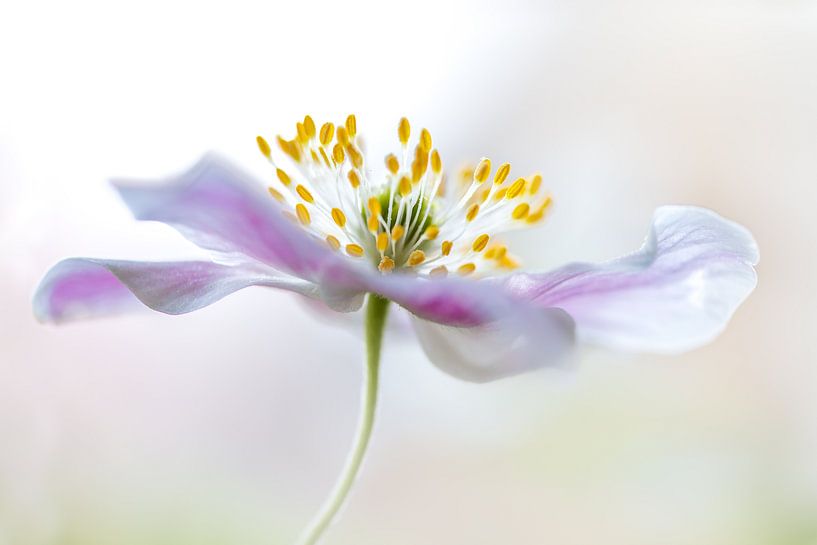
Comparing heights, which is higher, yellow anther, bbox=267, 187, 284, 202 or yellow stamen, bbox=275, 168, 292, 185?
yellow stamen, bbox=275, 168, 292, 185

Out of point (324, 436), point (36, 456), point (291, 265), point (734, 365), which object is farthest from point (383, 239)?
point (734, 365)

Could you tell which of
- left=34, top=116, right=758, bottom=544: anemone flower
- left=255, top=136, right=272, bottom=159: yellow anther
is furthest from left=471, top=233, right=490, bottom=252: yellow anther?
left=255, top=136, right=272, bottom=159: yellow anther

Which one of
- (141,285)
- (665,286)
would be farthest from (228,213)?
(665,286)

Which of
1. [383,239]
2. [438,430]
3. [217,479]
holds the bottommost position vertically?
[438,430]

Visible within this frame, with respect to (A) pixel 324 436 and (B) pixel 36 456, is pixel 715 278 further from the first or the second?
(A) pixel 324 436

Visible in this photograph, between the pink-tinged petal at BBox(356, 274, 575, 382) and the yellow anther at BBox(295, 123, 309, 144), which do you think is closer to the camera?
the pink-tinged petal at BBox(356, 274, 575, 382)

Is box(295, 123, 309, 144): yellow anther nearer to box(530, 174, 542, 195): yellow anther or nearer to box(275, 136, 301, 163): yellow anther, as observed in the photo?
box(275, 136, 301, 163): yellow anther
